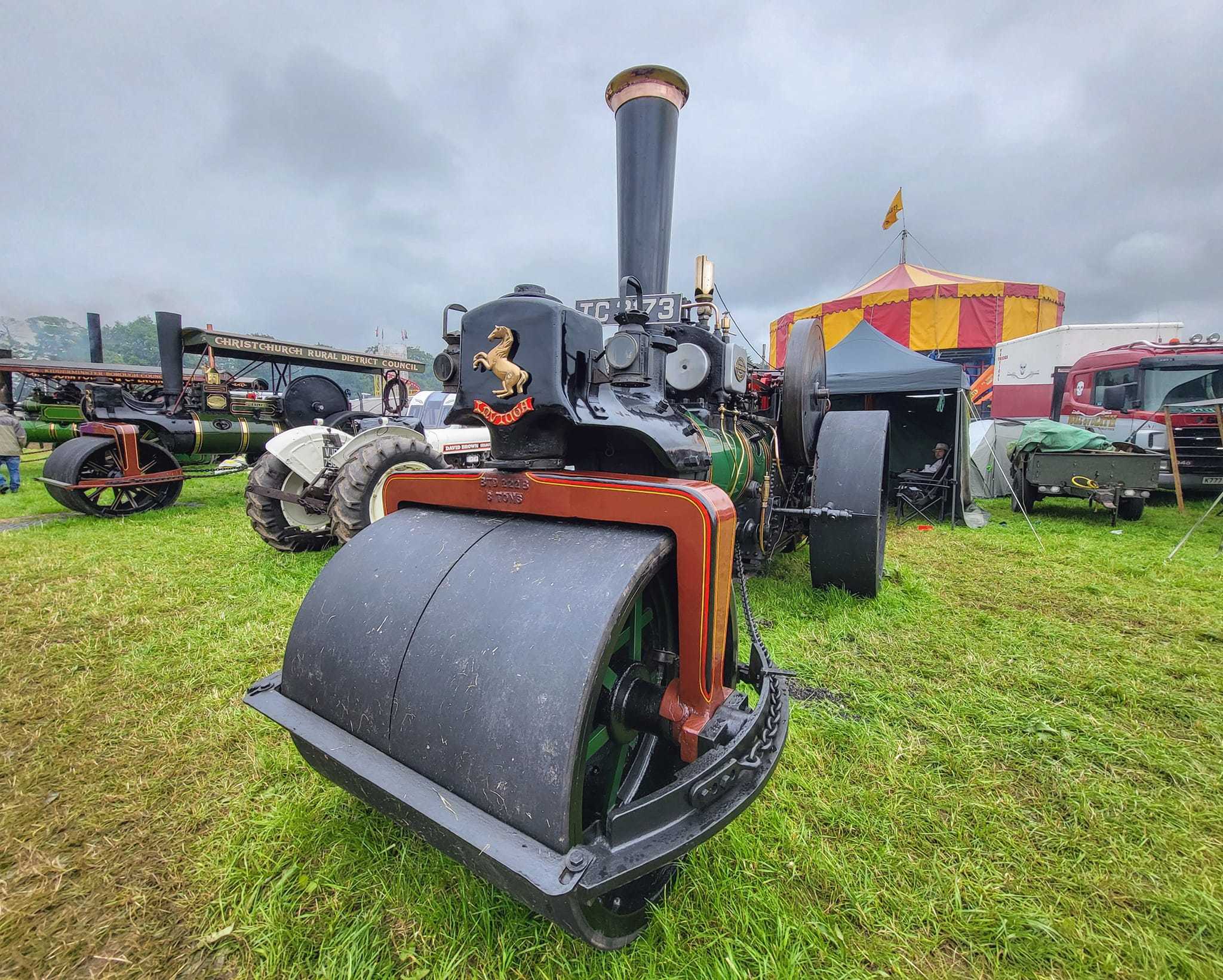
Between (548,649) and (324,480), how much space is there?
4.64m

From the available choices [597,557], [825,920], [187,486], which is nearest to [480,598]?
[597,557]

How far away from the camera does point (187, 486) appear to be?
10.0 metres

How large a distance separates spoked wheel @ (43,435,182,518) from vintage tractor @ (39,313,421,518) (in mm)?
12

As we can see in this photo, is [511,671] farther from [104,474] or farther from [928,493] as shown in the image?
[104,474]

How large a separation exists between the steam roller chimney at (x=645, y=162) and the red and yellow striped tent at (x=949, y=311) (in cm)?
1637

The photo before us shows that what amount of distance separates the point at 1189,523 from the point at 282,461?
10.5 metres

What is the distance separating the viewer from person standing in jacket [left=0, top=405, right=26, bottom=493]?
902 cm

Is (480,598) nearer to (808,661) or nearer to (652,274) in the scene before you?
(808,661)

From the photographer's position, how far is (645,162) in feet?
14.4

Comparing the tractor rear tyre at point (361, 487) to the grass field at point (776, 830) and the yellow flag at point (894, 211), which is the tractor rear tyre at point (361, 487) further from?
the yellow flag at point (894, 211)

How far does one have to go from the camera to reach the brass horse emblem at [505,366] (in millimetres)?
1617

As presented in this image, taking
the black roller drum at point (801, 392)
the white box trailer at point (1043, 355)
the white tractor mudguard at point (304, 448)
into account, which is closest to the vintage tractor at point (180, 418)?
the white tractor mudguard at point (304, 448)

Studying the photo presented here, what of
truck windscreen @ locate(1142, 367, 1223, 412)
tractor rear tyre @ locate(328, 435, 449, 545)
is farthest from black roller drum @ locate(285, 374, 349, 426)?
truck windscreen @ locate(1142, 367, 1223, 412)

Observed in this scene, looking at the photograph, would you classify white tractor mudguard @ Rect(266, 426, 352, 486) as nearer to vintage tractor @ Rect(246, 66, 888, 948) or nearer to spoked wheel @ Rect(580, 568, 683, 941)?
vintage tractor @ Rect(246, 66, 888, 948)
